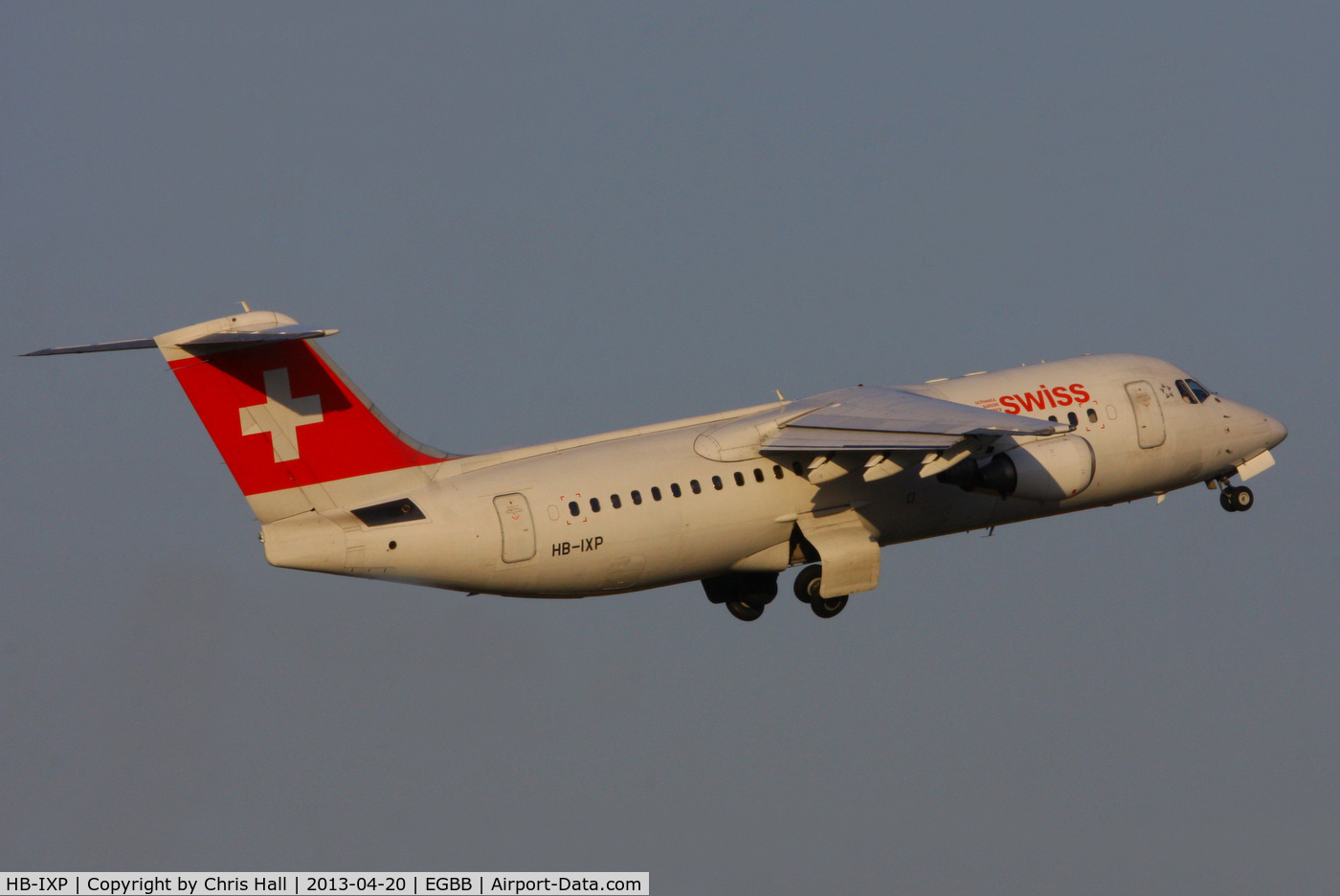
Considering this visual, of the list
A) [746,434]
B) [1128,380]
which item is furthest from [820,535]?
[1128,380]

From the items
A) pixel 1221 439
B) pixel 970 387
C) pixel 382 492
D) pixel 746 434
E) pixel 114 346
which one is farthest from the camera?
pixel 1221 439

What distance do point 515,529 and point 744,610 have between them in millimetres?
5190

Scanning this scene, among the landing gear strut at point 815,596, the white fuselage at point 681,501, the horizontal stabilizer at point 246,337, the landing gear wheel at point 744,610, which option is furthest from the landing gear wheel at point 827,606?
the horizontal stabilizer at point 246,337

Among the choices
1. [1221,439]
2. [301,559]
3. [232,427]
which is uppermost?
[1221,439]

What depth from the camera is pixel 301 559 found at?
22.0 metres

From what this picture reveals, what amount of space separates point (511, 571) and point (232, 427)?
11.7ft

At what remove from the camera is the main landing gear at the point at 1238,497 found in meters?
28.8

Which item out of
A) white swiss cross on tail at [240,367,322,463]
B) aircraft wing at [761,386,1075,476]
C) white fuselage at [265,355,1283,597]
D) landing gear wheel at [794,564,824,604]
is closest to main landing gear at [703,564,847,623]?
landing gear wheel at [794,564,824,604]

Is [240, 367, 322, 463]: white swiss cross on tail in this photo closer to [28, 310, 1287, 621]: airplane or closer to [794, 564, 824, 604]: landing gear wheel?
[28, 310, 1287, 621]: airplane

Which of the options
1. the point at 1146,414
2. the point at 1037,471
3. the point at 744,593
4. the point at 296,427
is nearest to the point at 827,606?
the point at 744,593

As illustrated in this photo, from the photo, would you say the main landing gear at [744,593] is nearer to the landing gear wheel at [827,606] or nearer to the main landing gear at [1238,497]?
the landing gear wheel at [827,606]

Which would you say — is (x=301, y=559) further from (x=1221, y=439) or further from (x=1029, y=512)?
(x=1221, y=439)

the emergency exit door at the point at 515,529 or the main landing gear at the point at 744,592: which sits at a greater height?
the main landing gear at the point at 744,592

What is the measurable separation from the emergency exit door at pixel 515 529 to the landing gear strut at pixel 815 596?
433 centimetres
